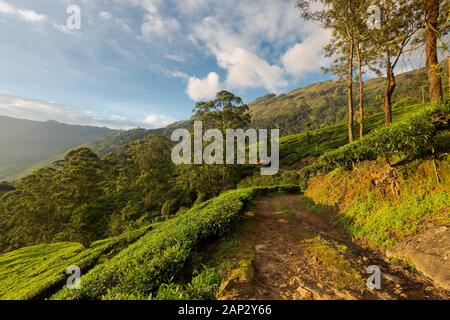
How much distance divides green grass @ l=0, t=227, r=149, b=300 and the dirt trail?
13513mm

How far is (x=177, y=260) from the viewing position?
20.1 feet

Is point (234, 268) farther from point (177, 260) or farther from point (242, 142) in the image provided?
point (242, 142)

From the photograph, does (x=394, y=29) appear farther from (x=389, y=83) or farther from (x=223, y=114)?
(x=223, y=114)

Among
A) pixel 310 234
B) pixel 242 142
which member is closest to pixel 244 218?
pixel 310 234

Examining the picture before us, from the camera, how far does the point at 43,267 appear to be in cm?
2231

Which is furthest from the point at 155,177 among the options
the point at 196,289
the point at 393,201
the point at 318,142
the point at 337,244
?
the point at 318,142

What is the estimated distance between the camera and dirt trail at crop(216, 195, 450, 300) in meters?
5.00

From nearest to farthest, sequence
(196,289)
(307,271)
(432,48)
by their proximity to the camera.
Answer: (196,289), (307,271), (432,48)

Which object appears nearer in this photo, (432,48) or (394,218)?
(394,218)

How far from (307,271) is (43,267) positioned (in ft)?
88.0

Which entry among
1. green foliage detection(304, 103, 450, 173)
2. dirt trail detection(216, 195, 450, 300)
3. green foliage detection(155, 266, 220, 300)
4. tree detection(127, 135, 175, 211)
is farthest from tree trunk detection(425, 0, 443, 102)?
tree detection(127, 135, 175, 211)

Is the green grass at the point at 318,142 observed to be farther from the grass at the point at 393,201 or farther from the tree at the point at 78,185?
the grass at the point at 393,201

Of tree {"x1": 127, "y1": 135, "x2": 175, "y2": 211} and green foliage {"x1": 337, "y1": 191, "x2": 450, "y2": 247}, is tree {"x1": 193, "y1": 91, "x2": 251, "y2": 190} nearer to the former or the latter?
tree {"x1": 127, "y1": 135, "x2": 175, "y2": 211}
